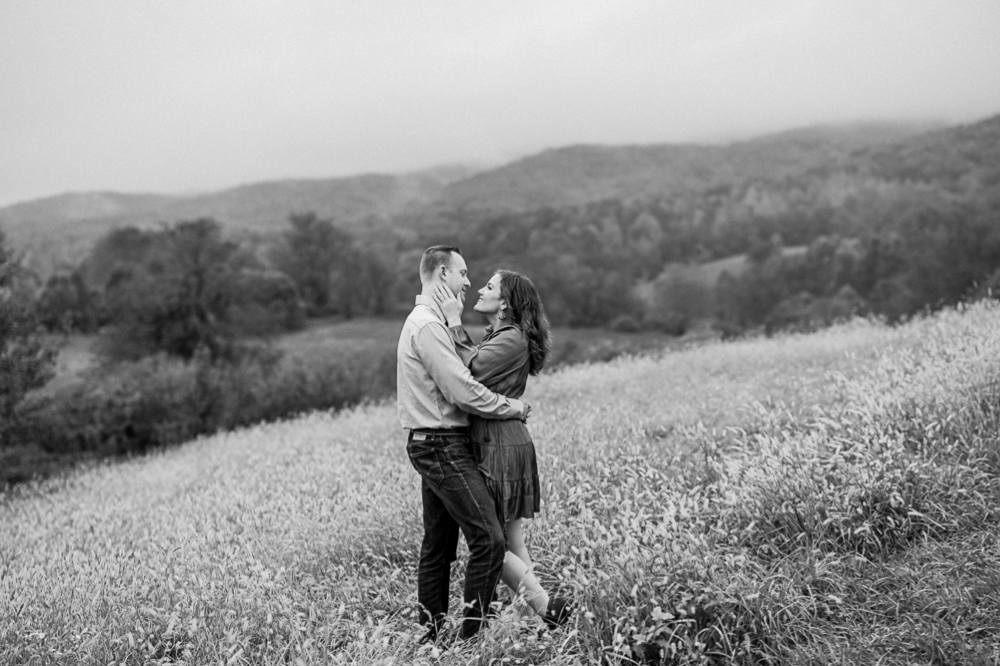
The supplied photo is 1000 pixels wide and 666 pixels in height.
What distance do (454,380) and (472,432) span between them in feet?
1.56

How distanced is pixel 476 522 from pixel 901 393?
4.64 meters

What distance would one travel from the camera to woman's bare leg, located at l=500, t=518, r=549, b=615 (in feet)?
14.3

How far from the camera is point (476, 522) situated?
4230mm

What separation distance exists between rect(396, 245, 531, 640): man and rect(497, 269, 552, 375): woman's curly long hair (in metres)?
0.28

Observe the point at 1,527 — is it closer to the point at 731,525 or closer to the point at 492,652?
the point at 492,652

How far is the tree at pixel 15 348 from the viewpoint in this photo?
48.7 ft

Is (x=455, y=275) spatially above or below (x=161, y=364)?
above

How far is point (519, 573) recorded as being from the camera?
441cm

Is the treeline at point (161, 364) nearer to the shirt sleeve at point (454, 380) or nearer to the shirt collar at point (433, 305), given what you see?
the shirt collar at point (433, 305)

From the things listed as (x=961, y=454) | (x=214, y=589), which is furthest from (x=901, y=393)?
(x=214, y=589)

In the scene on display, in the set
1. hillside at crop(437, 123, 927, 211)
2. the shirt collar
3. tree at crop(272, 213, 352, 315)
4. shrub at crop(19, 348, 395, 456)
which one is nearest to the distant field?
tree at crop(272, 213, 352, 315)

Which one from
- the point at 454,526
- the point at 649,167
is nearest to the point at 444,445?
the point at 454,526

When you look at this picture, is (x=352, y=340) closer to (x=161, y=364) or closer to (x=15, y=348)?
(x=161, y=364)

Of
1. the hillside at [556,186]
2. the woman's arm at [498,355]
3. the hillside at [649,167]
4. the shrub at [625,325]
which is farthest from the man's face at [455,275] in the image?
the hillside at [649,167]
